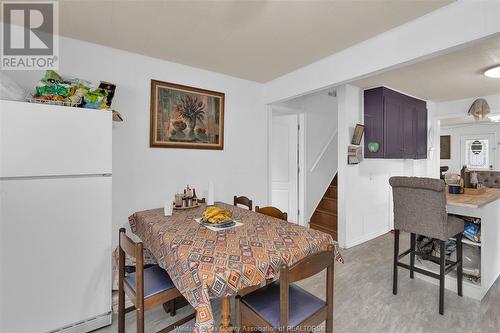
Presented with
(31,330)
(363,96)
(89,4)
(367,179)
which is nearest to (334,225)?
(367,179)

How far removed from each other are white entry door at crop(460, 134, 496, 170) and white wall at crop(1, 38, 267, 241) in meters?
8.04

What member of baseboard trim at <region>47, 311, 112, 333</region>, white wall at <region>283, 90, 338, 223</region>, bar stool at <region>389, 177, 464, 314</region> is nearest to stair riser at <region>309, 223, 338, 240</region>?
white wall at <region>283, 90, 338, 223</region>

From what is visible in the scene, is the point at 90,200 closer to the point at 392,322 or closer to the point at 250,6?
the point at 250,6

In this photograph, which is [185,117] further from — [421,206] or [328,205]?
[328,205]

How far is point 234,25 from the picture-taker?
6.51 feet

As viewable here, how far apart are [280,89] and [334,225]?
2.35 metres

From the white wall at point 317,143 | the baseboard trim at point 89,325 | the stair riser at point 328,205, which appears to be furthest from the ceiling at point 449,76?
the baseboard trim at point 89,325

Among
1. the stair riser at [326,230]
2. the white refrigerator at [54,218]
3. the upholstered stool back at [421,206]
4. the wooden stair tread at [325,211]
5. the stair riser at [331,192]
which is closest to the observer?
the white refrigerator at [54,218]

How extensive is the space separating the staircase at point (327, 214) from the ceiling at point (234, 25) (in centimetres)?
260

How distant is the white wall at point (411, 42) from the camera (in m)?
1.58

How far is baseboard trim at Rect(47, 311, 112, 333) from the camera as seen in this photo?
1.74 metres

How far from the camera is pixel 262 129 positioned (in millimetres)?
3514

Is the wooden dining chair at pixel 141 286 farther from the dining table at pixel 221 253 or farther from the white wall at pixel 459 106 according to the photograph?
the white wall at pixel 459 106

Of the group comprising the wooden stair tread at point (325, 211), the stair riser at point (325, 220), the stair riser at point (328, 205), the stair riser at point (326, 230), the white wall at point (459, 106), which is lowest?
the stair riser at point (326, 230)
